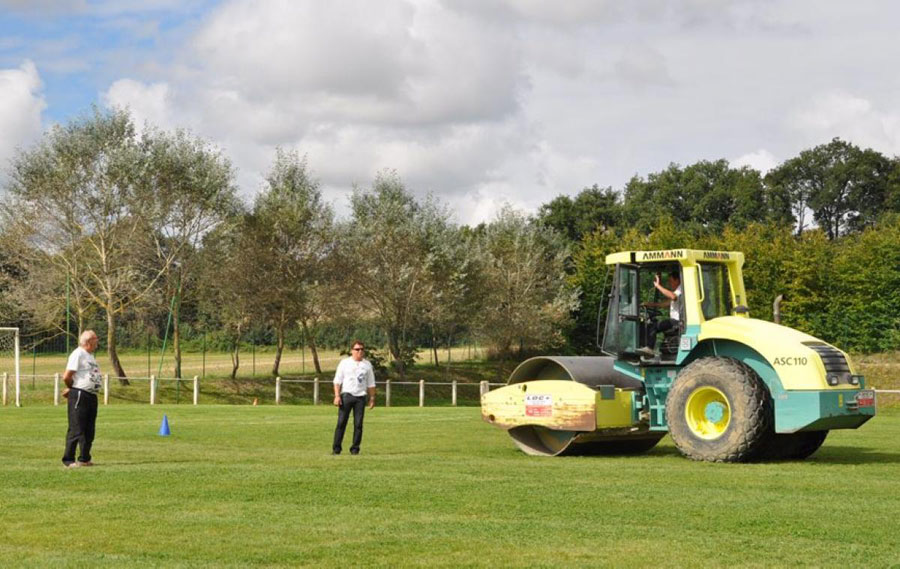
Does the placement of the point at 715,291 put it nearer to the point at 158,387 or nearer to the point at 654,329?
the point at 654,329

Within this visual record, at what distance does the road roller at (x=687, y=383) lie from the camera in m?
16.6

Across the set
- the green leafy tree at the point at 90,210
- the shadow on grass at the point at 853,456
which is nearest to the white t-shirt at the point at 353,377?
the shadow on grass at the point at 853,456

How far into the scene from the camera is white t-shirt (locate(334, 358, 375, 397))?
1872 centimetres

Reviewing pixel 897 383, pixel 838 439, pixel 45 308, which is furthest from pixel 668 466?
pixel 45 308

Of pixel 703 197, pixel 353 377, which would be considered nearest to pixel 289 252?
pixel 353 377

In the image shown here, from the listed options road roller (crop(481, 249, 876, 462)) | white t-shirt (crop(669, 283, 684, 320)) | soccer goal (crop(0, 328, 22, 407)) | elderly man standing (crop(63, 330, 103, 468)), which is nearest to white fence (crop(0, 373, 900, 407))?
soccer goal (crop(0, 328, 22, 407))

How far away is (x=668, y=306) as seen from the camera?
1855cm

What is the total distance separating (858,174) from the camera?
310 feet

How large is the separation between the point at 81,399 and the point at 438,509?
671 centimetres

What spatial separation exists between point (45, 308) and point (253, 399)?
942 cm

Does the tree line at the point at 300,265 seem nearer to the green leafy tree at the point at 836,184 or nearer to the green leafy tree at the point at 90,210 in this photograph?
the green leafy tree at the point at 90,210

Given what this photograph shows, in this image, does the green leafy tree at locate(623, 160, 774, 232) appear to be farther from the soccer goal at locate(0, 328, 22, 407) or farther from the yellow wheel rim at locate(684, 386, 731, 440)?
the yellow wheel rim at locate(684, 386, 731, 440)

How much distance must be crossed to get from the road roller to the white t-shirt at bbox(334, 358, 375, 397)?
7.54ft

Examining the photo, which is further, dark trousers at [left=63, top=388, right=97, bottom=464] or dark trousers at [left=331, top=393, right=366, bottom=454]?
dark trousers at [left=331, top=393, right=366, bottom=454]
